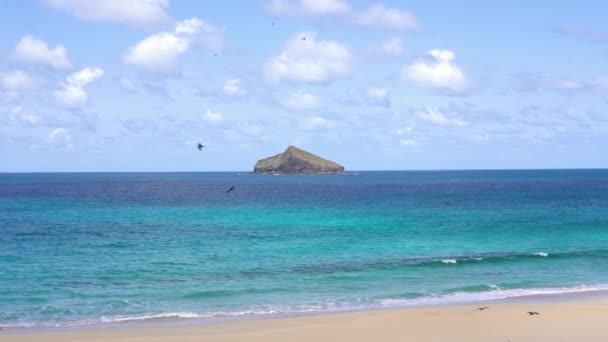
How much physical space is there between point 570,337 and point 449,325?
4.43 meters

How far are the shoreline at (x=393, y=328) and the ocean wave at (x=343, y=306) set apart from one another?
4.17 ft

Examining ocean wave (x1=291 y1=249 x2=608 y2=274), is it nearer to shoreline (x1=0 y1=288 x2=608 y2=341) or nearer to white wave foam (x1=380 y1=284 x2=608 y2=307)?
white wave foam (x1=380 y1=284 x2=608 y2=307)

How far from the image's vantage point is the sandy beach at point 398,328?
918 inches

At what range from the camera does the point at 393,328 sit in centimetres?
2469

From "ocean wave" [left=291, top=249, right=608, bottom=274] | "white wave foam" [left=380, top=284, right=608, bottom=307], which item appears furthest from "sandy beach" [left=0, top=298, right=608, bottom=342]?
"ocean wave" [left=291, top=249, right=608, bottom=274]

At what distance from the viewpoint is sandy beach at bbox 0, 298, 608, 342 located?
2331cm

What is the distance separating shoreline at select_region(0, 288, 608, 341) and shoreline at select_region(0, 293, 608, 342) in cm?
5

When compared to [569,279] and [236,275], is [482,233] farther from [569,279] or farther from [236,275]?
[236,275]

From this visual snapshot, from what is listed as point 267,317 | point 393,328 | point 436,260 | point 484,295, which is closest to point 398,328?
point 393,328

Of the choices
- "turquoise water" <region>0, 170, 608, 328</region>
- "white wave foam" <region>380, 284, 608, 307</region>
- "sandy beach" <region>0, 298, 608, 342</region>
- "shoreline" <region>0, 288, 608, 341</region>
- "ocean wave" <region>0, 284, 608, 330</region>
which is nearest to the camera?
"sandy beach" <region>0, 298, 608, 342</region>

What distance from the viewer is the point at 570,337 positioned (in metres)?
22.9

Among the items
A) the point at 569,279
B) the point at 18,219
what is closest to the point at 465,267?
the point at 569,279

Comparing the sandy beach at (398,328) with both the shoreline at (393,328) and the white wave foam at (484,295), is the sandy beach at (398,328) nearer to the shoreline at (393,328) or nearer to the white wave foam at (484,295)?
the shoreline at (393,328)

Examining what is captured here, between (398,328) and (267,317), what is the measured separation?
5.64m
